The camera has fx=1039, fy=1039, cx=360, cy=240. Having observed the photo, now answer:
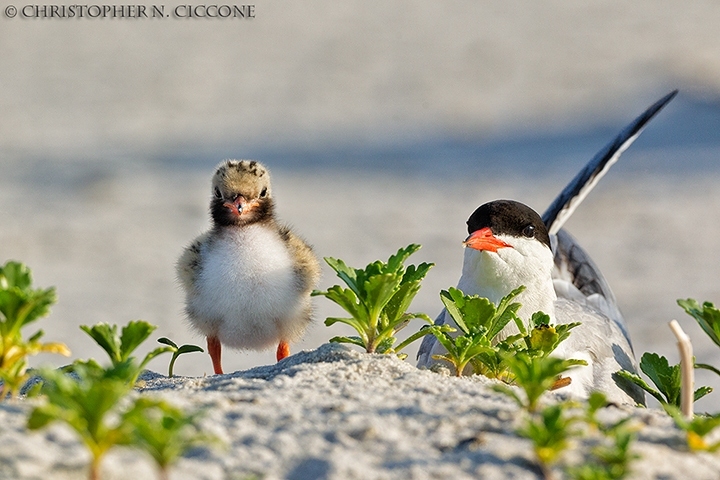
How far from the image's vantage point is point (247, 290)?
3545 millimetres

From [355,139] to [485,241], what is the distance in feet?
28.5

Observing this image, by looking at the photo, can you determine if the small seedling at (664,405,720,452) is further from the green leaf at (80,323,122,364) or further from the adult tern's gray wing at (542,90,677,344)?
the adult tern's gray wing at (542,90,677,344)

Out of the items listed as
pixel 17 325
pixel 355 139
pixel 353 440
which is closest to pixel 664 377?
pixel 353 440

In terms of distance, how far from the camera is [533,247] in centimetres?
368

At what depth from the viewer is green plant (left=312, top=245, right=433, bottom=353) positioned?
103 inches

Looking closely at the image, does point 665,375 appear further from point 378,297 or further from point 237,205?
point 237,205

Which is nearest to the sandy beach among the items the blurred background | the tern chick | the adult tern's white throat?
the blurred background

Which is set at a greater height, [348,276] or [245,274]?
[245,274]

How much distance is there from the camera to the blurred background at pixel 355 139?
851cm

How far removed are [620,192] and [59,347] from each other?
9.09 m

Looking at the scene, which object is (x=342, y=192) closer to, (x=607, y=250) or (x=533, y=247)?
(x=607, y=250)

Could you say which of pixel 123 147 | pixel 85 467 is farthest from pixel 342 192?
pixel 85 467

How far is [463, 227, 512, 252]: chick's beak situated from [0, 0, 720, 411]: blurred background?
11.1 feet

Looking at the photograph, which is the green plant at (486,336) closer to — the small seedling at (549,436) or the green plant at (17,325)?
the small seedling at (549,436)
